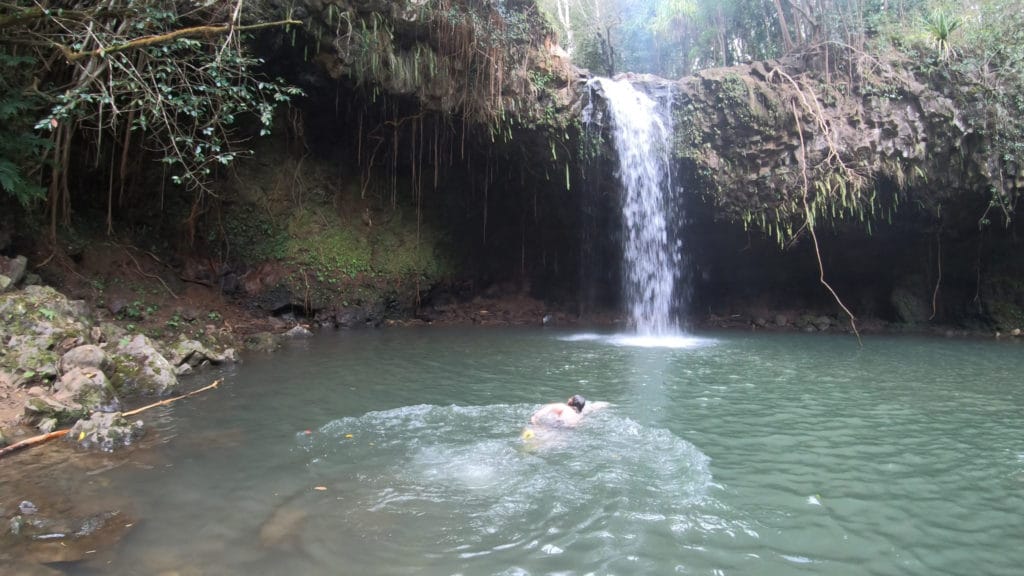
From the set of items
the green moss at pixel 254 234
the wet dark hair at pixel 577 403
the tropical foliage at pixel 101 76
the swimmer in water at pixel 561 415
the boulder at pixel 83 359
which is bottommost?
the swimmer in water at pixel 561 415

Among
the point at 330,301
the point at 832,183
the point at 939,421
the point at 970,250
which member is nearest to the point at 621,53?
the point at 832,183

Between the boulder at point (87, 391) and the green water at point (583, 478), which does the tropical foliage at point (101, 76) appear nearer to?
the boulder at point (87, 391)

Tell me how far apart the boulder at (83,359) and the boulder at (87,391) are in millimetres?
90

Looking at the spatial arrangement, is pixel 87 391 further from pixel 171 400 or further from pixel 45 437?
pixel 45 437

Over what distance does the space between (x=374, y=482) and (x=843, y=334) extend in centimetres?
1321

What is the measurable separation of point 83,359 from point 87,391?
0.58 metres

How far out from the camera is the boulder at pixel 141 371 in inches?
245

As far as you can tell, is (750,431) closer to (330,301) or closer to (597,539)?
(597,539)

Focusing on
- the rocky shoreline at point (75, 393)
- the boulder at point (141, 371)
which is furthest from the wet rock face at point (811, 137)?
the boulder at point (141, 371)

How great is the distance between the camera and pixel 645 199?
526 inches

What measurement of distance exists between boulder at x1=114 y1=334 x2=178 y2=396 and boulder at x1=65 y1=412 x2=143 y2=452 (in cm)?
142

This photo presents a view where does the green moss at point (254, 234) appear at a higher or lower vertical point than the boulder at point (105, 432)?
higher

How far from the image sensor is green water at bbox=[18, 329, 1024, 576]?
114 inches

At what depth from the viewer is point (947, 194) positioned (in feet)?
41.7
